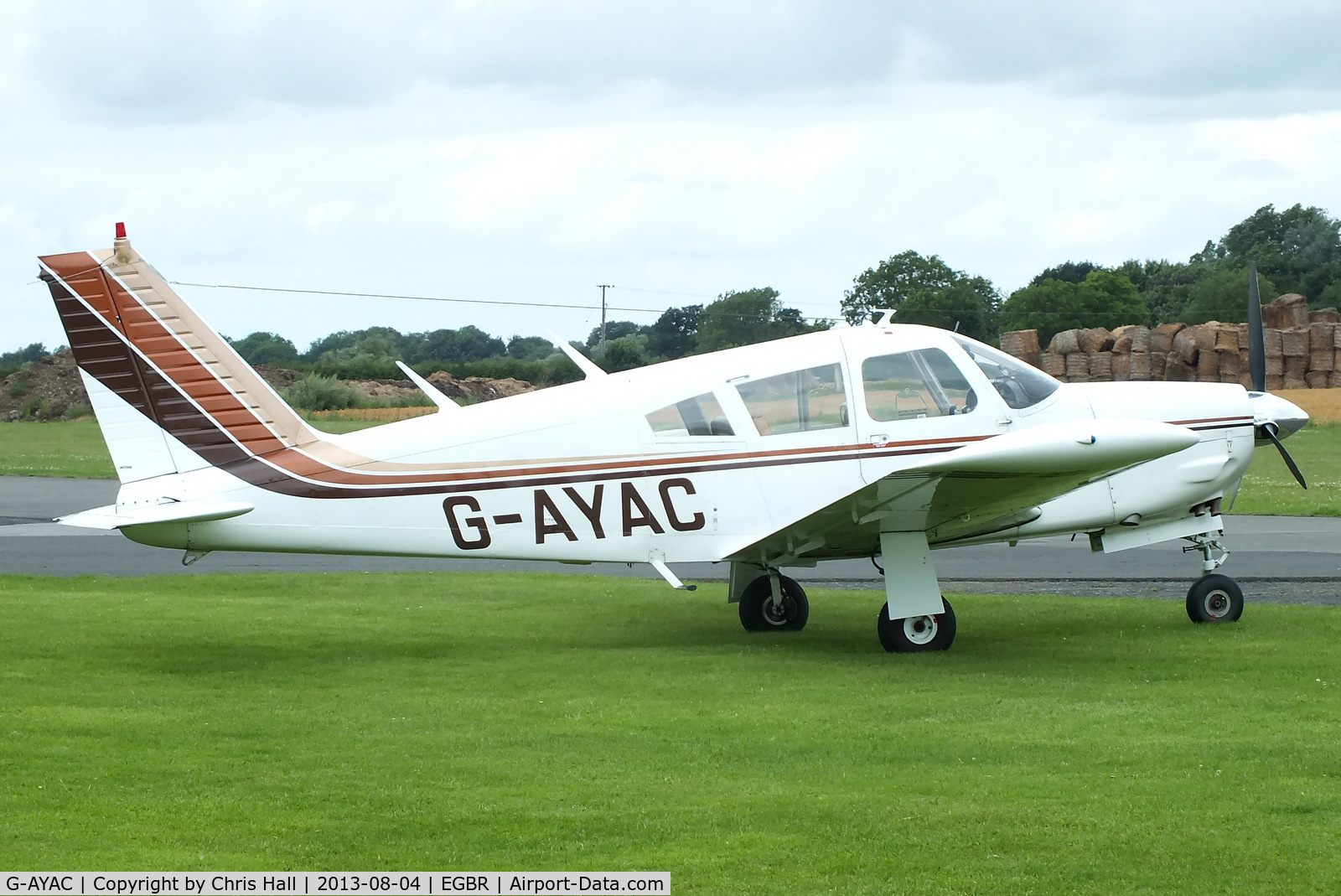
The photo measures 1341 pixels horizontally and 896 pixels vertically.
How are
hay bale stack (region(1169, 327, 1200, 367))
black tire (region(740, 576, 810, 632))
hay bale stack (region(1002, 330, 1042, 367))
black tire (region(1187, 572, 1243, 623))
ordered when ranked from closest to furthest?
black tire (region(1187, 572, 1243, 623)) < black tire (region(740, 576, 810, 632)) < hay bale stack (region(1169, 327, 1200, 367)) < hay bale stack (region(1002, 330, 1042, 367))

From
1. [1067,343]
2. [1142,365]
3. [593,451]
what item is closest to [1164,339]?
[1142,365]

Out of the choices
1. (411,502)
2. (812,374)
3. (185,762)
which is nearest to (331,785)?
(185,762)

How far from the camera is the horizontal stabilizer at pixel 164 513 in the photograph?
9.64 metres

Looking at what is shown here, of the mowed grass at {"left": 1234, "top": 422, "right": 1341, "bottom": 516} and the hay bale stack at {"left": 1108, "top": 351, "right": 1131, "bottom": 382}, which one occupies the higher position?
the hay bale stack at {"left": 1108, "top": 351, "right": 1131, "bottom": 382}

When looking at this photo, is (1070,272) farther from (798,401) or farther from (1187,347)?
(798,401)

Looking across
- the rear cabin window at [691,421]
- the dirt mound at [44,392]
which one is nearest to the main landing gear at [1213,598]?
the rear cabin window at [691,421]

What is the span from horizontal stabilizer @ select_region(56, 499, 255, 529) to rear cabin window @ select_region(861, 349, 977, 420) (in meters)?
4.82

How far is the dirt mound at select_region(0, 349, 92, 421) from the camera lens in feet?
229

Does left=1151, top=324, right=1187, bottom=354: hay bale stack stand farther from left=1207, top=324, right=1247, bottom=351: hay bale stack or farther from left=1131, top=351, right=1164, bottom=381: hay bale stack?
left=1207, top=324, right=1247, bottom=351: hay bale stack

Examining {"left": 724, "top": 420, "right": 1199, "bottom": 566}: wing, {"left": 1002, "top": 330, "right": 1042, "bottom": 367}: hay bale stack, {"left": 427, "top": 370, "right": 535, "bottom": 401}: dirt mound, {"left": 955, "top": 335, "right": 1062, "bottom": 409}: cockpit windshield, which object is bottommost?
{"left": 724, "top": 420, "right": 1199, "bottom": 566}: wing

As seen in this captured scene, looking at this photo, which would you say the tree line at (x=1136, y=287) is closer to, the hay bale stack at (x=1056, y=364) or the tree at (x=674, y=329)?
the hay bale stack at (x=1056, y=364)

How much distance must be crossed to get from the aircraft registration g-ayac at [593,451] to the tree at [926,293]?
3229cm

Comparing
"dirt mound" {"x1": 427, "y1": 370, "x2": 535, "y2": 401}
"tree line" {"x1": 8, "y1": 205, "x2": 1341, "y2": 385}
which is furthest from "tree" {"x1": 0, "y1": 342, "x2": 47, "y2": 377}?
"dirt mound" {"x1": 427, "y1": 370, "x2": 535, "y2": 401}
